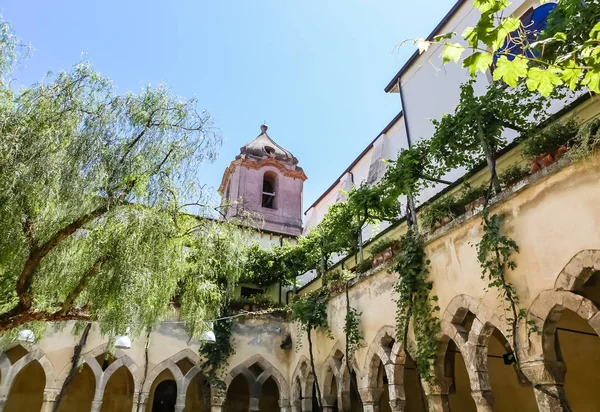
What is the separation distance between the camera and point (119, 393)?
38.0 feet

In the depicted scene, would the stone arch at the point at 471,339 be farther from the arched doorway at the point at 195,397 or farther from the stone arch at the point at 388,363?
the arched doorway at the point at 195,397

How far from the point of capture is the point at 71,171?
4812 millimetres

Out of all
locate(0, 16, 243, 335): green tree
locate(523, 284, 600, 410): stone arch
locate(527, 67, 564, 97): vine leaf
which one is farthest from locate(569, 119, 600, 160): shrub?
locate(0, 16, 243, 335): green tree

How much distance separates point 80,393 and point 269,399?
4969mm

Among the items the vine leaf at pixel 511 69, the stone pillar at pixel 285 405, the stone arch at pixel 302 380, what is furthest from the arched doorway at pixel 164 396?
the vine leaf at pixel 511 69

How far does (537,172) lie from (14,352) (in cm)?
1141

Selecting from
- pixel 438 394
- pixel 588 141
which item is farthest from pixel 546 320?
pixel 438 394

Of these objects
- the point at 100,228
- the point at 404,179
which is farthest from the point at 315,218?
the point at 100,228

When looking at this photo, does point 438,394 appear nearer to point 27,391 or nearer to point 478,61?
point 478,61

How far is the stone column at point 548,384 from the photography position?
4.24 m

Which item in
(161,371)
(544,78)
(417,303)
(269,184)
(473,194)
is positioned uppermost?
(269,184)

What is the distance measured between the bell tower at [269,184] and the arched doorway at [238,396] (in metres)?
5.96

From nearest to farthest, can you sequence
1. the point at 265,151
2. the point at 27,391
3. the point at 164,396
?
the point at 27,391, the point at 164,396, the point at 265,151

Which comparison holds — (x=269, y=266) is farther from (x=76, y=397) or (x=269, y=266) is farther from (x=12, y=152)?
(x=12, y=152)
